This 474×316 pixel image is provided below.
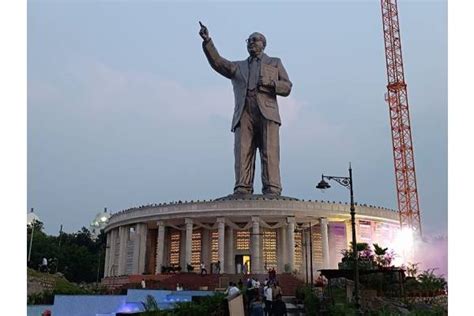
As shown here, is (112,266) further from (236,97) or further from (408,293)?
(408,293)

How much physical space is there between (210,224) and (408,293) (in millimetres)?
21790

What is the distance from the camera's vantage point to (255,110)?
39.3 meters

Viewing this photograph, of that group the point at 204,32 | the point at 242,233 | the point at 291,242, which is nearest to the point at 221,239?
the point at 242,233

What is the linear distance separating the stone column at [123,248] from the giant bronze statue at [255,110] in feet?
35.3

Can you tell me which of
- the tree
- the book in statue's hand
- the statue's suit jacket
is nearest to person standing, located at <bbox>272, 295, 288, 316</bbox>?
the statue's suit jacket

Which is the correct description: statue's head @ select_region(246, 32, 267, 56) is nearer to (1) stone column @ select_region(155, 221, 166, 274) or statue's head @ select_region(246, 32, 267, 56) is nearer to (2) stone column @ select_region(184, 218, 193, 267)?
(2) stone column @ select_region(184, 218, 193, 267)

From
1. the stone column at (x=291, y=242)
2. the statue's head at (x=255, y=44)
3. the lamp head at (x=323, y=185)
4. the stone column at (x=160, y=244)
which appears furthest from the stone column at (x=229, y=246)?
the lamp head at (x=323, y=185)

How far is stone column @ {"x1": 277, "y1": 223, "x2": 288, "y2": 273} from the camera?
38.2 metres

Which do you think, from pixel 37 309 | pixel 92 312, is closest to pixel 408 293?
pixel 92 312

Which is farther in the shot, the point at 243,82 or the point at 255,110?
the point at 243,82

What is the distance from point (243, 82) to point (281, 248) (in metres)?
13.2

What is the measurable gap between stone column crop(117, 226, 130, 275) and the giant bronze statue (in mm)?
10771

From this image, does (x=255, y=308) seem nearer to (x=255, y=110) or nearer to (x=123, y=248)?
(x=255, y=110)

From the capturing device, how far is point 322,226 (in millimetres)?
38375
